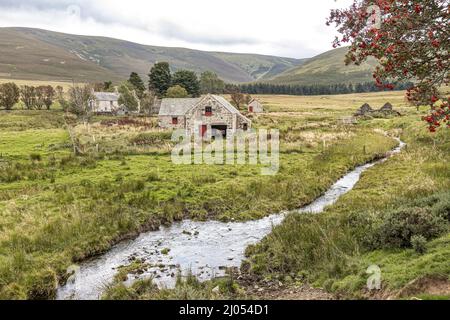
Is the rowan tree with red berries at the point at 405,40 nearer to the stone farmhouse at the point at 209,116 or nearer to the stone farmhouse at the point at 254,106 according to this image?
the stone farmhouse at the point at 209,116

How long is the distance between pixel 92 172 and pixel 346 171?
58.9 feet

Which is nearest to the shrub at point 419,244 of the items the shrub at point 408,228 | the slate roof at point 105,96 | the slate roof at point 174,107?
the shrub at point 408,228

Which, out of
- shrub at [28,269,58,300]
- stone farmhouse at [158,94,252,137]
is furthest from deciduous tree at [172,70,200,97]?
shrub at [28,269,58,300]

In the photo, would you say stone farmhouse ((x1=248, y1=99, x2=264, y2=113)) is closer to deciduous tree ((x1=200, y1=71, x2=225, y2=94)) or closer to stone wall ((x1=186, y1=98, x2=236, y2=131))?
deciduous tree ((x1=200, y1=71, x2=225, y2=94))

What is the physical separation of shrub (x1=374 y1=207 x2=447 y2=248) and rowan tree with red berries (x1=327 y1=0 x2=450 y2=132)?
3.54 metres

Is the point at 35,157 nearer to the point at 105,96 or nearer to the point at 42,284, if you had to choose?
the point at 42,284

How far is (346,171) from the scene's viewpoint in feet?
90.6

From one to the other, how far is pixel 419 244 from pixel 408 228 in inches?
35.9

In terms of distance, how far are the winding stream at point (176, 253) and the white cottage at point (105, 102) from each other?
264 ft

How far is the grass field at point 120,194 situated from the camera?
510 inches

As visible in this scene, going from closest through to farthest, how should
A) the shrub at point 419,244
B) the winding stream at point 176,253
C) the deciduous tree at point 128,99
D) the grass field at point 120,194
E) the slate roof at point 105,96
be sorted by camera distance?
the shrub at point 419,244
the winding stream at point 176,253
the grass field at point 120,194
the deciduous tree at point 128,99
the slate roof at point 105,96

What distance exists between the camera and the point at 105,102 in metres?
96.9

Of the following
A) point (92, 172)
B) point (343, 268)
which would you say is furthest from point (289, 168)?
point (343, 268)

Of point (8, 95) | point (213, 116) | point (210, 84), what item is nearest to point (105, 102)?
point (8, 95)
